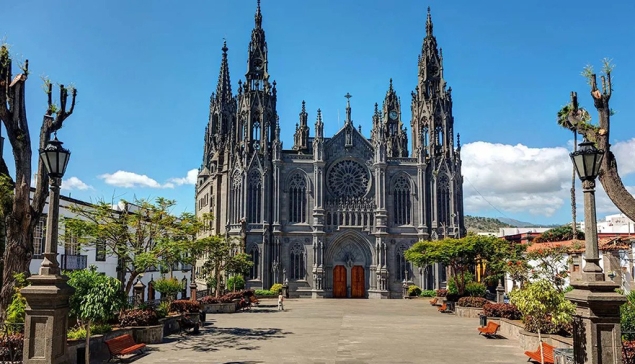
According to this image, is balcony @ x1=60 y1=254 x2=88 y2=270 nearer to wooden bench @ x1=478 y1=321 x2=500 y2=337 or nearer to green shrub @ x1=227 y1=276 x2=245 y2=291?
green shrub @ x1=227 y1=276 x2=245 y2=291

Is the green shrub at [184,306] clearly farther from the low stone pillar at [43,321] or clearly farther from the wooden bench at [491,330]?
the low stone pillar at [43,321]

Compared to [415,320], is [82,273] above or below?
above

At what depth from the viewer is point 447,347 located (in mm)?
19938

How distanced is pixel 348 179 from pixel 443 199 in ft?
34.5

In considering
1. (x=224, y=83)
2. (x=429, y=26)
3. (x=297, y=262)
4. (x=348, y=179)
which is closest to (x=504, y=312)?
(x=297, y=262)

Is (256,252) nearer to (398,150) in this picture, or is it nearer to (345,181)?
(345,181)

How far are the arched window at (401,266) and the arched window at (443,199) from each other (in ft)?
17.5

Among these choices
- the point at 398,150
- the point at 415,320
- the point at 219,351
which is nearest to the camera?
the point at 219,351

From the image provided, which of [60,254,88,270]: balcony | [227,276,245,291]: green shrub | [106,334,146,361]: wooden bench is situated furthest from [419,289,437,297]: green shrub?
[106,334,146,361]: wooden bench

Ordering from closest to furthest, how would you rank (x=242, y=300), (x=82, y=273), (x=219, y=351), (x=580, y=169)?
(x=580, y=169)
(x=82, y=273)
(x=219, y=351)
(x=242, y=300)

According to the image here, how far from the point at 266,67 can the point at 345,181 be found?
15.9m

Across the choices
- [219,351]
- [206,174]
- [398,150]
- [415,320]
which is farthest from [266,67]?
[219,351]

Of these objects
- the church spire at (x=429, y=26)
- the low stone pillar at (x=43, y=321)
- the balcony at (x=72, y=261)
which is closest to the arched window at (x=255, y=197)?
the balcony at (x=72, y=261)

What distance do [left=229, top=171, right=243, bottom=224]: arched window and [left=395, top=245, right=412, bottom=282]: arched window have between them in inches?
673
